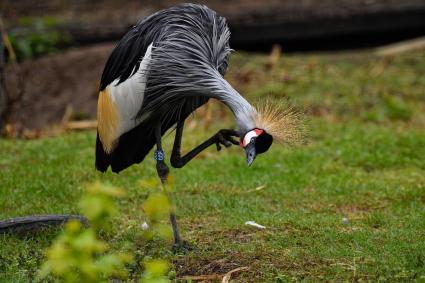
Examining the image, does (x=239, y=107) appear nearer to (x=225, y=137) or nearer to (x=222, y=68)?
(x=225, y=137)

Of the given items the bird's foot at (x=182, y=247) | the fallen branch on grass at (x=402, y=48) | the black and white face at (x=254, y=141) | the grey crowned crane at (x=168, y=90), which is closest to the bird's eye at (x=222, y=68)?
the grey crowned crane at (x=168, y=90)

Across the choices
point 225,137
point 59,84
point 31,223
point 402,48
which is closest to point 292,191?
point 225,137

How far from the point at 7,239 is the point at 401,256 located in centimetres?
235

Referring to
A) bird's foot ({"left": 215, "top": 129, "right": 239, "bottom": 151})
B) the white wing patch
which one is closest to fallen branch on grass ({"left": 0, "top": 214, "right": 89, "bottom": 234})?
the white wing patch

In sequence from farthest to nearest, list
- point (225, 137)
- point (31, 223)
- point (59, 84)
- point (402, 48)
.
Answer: point (402, 48), point (59, 84), point (31, 223), point (225, 137)

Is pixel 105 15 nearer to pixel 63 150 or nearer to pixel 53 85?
pixel 53 85

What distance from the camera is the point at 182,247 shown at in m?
4.53

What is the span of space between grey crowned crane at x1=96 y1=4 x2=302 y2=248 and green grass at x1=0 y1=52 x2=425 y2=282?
424 mm

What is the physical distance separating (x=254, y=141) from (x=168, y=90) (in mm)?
674

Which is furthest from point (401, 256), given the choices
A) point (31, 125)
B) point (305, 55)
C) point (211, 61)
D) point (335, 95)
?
point (305, 55)

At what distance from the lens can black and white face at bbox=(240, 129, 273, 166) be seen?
4086 mm

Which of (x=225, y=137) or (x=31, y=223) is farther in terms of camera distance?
(x=31, y=223)

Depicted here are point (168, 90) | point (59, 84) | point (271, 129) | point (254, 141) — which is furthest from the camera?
point (59, 84)

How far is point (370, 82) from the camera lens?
31.6 ft
